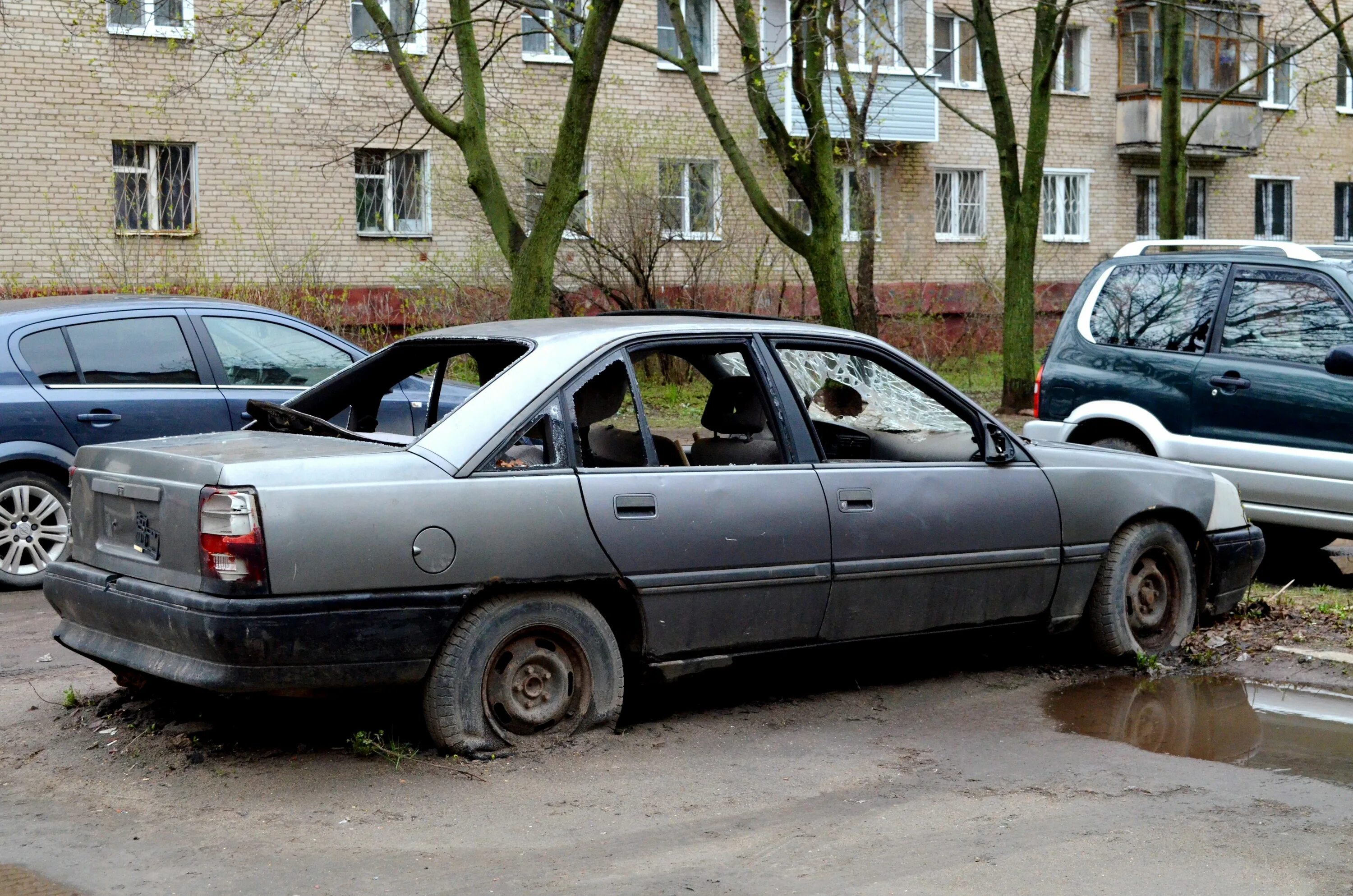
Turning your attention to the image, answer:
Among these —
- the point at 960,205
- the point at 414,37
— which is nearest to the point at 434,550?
the point at 414,37

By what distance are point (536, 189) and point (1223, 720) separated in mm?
19489

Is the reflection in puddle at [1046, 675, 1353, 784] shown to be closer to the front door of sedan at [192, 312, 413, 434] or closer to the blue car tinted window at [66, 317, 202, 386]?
the front door of sedan at [192, 312, 413, 434]

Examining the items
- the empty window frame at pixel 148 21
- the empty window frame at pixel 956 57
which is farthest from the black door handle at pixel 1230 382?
the empty window frame at pixel 956 57

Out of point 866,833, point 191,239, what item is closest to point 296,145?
point 191,239

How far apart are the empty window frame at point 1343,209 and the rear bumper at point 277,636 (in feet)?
124

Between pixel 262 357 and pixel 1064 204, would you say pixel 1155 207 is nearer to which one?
pixel 1064 204

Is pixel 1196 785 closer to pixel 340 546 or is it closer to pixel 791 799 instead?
pixel 791 799

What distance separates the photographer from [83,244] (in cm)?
2286

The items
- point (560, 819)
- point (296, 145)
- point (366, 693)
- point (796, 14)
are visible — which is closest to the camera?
point (560, 819)

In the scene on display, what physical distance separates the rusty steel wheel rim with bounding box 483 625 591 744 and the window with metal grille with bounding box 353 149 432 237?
2123 centimetres

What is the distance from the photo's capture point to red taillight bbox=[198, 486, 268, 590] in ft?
14.7

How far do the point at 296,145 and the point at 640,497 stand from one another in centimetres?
2123

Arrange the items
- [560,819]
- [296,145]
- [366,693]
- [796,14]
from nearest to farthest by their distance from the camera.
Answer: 1. [560,819]
2. [366,693]
3. [796,14]
4. [296,145]

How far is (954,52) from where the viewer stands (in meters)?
31.9
